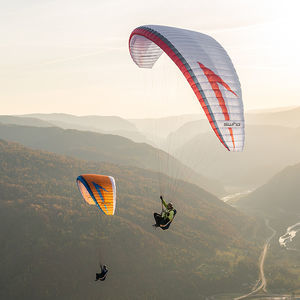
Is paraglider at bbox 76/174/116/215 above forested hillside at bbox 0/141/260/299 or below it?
above

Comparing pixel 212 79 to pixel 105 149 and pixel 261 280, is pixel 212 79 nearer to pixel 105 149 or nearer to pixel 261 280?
pixel 261 280

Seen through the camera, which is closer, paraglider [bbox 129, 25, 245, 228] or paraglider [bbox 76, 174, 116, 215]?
paraglider [bbox 129, 25, 245, 228]

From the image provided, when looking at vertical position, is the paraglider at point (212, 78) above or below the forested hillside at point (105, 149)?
above

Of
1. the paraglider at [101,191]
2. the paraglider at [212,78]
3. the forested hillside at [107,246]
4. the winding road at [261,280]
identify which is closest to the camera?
the paraglider at [212,78]

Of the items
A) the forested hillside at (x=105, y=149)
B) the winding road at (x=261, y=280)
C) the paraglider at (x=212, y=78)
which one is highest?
the paraglider at (x=212, y=78)

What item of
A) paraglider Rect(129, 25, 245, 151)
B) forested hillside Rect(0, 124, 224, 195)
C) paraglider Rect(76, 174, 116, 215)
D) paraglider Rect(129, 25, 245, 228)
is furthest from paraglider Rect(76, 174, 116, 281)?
forested hillside Rect(0, 124, 224, 195)

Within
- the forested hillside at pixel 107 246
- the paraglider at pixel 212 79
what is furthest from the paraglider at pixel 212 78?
the forested hillside at pixel 107 246

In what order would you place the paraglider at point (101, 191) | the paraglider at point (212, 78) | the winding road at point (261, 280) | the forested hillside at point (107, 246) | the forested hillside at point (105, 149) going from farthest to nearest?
the forested hillside at point (105, 149)
the forested hillside at point (107, 246)
the winding road at point (261, 280)
the paraglider at point (101, 191)
the paraglider at point (212, 78)

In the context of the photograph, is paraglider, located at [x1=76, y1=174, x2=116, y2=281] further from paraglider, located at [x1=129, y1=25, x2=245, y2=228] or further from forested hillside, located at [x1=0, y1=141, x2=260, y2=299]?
forested hillside, located at [x1=0, y1=141, x2=260, y2=299]

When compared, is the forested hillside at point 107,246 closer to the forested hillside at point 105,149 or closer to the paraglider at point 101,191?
the paraglider at point 101,191

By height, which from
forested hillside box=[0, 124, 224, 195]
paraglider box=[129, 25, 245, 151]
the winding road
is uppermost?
paraglider box=[129, 25, 245, 151]

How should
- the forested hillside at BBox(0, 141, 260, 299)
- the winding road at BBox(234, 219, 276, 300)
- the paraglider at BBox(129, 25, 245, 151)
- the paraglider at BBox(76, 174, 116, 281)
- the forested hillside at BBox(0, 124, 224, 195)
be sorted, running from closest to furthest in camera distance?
the paraglider at BBox(129, 25, 245, 151) < the paraglider at BBox(76, 174, 116, 281) < the winding road at BBox(234, 219, 276, 300) < the forested hillside at BBox(0, 141, 260, 299) < the forested hillside at BBox(0, 124, 224, 195)
